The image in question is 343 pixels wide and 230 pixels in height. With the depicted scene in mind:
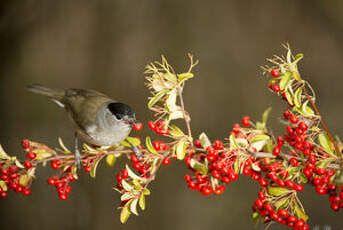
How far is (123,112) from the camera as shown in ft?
7.38

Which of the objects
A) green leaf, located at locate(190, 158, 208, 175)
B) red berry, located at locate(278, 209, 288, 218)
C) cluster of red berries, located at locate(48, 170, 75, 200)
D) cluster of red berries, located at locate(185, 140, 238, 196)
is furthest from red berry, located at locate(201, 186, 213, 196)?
cluster of red berries, located at locate(48, 170, 75, 200)

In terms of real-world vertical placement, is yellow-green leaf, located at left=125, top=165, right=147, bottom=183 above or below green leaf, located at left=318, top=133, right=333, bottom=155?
below

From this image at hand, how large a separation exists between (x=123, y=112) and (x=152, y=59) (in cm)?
274

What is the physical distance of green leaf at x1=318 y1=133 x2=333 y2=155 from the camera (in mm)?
1403

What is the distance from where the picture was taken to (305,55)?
4.20 m

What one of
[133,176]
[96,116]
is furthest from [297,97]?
[96,116]

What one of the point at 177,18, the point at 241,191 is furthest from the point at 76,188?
the point at 177,18

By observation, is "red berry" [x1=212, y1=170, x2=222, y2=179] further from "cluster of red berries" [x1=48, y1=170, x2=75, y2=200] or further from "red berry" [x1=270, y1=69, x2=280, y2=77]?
"cluster of red berries" [x1=48, y1=170, x2=75, y2=200]

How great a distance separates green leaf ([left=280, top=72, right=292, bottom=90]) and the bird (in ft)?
3.39

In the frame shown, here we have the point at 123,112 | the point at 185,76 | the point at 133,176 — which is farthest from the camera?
the point at 123,112

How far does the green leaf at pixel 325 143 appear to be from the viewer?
140cm

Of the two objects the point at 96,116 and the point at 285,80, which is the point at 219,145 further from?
the point at 96,116

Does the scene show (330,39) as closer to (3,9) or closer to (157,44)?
(157,44)

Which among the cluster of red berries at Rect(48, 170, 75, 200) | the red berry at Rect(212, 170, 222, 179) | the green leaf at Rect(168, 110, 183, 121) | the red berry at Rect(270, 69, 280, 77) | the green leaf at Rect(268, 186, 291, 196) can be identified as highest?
the red berry at Rect(270, 69, 280, 77)
